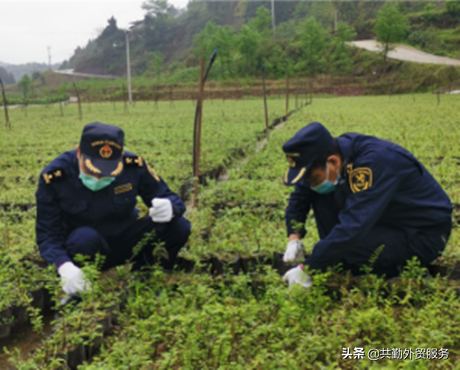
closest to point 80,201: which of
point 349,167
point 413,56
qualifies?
point 349,167

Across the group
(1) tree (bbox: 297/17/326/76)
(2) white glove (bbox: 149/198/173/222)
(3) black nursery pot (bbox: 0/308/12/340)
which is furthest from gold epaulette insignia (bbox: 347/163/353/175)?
(1) tree (bbox: 297/17/326/76)

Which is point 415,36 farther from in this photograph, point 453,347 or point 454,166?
point 453,347

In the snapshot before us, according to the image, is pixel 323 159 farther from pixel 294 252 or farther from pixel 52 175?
pixel 52 175

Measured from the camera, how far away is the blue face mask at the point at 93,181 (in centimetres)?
329

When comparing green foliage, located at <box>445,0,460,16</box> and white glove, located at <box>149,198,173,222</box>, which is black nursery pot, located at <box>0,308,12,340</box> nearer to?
white glove, located at <box>149,198,173,222</box>

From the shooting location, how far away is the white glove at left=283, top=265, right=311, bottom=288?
2793 mm

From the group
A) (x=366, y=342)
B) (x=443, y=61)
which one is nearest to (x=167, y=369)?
(x=366, y=342)

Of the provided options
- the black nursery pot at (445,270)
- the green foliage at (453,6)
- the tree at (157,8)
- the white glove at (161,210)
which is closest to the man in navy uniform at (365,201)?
the black nursery pot at (445,270)

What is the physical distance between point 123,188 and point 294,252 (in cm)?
142

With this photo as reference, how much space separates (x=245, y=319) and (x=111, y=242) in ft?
5.24

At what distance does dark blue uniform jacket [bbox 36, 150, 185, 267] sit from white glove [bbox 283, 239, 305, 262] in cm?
95

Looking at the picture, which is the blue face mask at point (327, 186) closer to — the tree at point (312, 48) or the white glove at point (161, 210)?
the white glove at point (161, 210)

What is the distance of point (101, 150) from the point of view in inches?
127

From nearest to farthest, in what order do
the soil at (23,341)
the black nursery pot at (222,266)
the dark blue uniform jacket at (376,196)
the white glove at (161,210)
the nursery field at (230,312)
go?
the nursery field at (230,312) < the dark blue uniform jacket at (376,196) < the soil at (23,341) < the white glove at (161,210) < the black nursery pot at (222,266)
